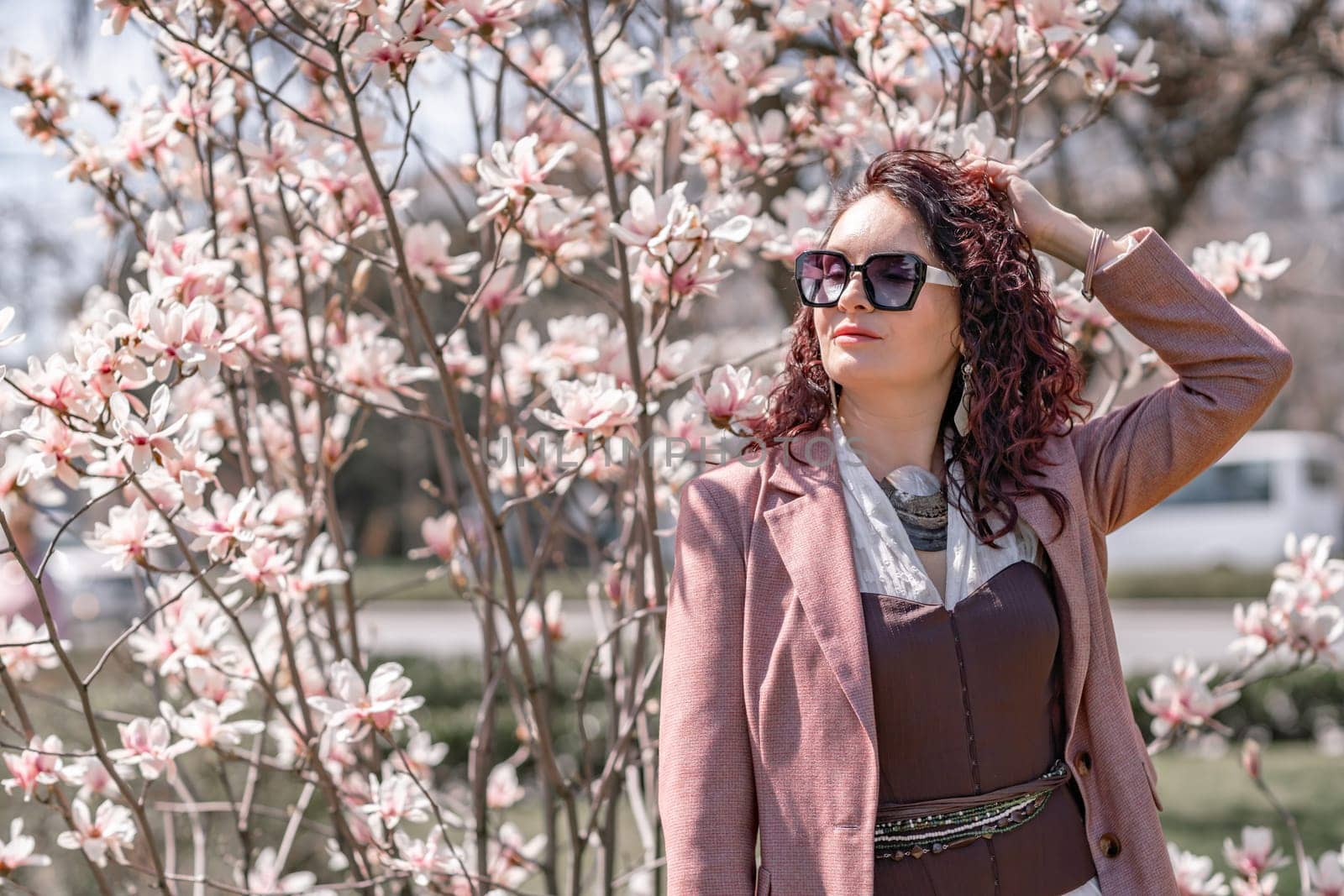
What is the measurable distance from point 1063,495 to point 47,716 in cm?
320

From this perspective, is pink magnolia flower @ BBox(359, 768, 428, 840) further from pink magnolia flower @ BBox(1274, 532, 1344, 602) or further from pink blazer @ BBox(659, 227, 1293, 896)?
pink magnolia flower @ BBox(1274, 532, 1344, 602)

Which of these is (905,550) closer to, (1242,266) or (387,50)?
(387,50)

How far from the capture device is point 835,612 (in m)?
1.42

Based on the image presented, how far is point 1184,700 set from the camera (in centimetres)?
229

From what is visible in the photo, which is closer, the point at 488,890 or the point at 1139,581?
the point at 488,890

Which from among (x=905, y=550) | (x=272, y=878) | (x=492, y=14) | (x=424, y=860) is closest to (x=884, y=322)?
(x=905, y=550)

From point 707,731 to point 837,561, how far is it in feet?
0.81

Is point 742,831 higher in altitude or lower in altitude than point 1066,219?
lower

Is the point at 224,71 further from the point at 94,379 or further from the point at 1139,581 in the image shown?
the point at 1139,581

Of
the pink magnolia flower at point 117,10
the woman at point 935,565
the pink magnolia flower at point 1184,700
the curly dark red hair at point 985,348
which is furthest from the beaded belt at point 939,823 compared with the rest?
the pink magnolia flower at point 117,10

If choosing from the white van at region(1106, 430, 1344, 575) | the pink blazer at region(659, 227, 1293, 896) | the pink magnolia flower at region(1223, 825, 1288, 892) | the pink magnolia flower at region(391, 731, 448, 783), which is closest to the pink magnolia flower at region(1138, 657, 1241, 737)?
the pink magnolia flower at region(1223, 825, 1288, 892)

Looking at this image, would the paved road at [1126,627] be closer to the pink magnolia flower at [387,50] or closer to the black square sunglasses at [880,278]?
the pink magnolia flower at [387,50]

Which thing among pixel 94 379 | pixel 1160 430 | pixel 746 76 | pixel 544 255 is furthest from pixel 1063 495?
pixel 94 379

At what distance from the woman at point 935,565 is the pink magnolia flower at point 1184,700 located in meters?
0.73
